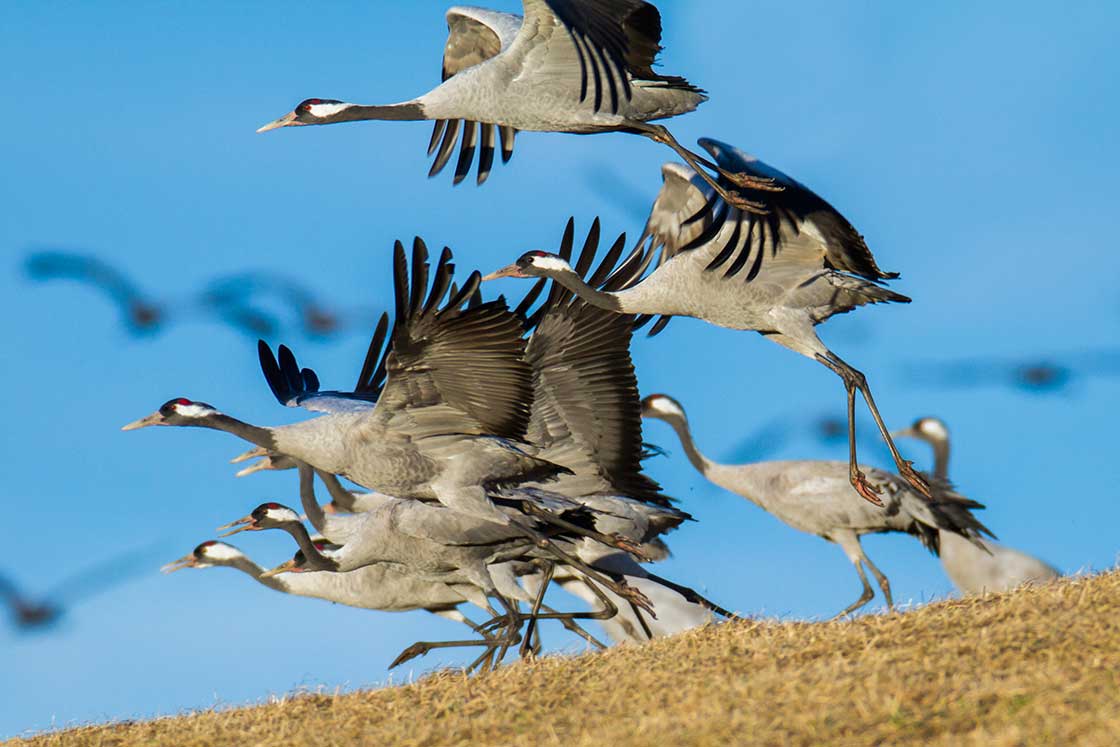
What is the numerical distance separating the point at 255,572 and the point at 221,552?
1.10 feet

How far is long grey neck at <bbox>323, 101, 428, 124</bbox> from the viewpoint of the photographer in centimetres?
962

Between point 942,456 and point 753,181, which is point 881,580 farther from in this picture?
point 942,456

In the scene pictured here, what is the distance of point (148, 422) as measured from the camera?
8891 millimetres

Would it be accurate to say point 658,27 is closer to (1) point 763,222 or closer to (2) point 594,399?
(1) point 763,222

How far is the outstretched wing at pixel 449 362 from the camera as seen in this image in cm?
778

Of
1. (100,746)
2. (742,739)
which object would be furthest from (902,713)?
(100,746)

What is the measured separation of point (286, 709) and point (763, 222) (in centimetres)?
384

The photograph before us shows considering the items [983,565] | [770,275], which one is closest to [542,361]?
[770,275]

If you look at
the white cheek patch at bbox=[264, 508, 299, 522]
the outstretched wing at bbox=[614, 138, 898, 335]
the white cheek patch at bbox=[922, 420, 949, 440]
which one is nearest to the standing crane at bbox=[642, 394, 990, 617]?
the outstretched wing at bbox=[614, 138, 898, 335]

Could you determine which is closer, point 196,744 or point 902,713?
point 902,713

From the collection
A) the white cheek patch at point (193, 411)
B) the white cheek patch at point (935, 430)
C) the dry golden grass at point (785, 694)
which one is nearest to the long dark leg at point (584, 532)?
the dry golden grass at point (785, 694)

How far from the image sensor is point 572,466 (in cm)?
983

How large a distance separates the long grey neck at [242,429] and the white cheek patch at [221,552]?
2.87 meters

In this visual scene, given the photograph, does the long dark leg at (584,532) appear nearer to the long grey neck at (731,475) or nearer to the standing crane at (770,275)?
the standing crane at (770,275)
